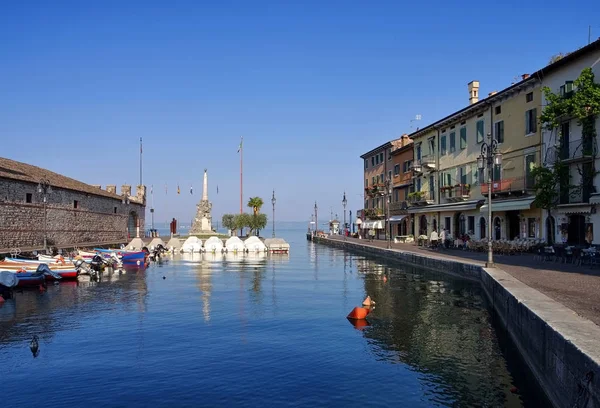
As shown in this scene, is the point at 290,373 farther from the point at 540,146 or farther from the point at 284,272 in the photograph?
the point at 540,146

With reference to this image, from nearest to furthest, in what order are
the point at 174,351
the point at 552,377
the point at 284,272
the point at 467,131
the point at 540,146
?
the point at 552,377 < the point at 174,351 < the point at 540,146 < the point at 284,272 < the point at 467,131

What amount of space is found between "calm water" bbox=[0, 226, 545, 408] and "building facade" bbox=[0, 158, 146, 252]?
47.9ft

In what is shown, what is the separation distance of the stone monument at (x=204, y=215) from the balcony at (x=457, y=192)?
38481 millimetres

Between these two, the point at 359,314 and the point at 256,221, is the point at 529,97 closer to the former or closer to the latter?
the point at 359,314

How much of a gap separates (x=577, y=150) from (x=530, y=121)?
5.62 meters

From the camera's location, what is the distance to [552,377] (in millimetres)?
9719

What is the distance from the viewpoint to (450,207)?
45.4m

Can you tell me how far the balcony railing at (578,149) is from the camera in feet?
92.8

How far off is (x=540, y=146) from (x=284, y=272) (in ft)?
63.3

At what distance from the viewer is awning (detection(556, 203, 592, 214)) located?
28562 mm

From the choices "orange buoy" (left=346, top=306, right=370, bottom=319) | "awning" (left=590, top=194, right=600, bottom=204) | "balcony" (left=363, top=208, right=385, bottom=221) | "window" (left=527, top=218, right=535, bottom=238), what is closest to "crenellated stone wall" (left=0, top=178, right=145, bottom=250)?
"orange buoy" (left=346, top=306, right=370, bottom=319)

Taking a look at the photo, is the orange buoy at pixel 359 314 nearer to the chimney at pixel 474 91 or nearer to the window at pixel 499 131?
the window at pixel 499 131

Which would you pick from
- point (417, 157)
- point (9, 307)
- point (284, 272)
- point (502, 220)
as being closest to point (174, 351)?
point (9, 307)

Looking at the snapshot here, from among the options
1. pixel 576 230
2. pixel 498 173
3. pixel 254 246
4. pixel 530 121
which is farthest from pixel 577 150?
pixel 254 246
